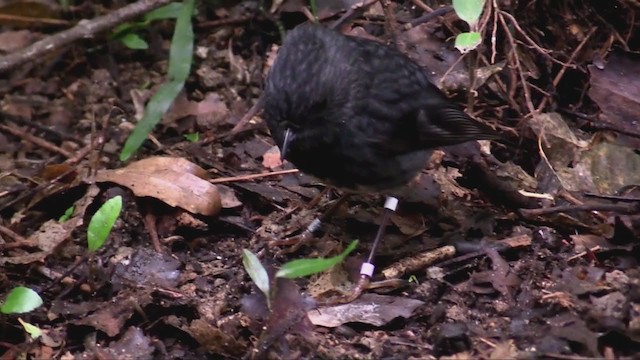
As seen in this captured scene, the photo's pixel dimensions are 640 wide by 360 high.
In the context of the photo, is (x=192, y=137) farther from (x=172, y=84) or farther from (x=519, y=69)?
(x=519, y=69)

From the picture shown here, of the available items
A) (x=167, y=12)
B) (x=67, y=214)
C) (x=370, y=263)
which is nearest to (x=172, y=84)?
(x=167, y=12)

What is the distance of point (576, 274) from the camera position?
Answer: 3.71 metres

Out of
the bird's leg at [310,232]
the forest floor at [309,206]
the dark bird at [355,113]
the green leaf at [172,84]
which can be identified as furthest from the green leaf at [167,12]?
the bird's leg at [310,232]

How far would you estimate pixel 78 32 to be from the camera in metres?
5.17

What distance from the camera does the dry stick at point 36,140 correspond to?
4945 mm

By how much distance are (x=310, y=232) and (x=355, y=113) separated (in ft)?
Result: 2.14

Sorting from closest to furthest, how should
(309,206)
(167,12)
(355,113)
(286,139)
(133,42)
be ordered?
(286,139) → (355,113) → (309,206) → (167,12) → (133,42)

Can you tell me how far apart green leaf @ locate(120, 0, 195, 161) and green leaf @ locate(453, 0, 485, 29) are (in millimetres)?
1719

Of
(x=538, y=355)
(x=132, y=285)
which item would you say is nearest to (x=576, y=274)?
(x=538, y=355)

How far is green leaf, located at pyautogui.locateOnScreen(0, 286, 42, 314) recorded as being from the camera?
3465 millimetres

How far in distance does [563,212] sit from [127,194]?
2.13m

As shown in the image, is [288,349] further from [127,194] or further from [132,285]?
[127,194]

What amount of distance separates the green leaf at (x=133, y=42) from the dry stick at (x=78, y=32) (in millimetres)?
163

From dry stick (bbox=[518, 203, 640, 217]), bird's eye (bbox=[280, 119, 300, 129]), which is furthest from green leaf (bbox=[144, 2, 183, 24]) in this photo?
dry stick (bbox=[518, 203, 640, 217])
